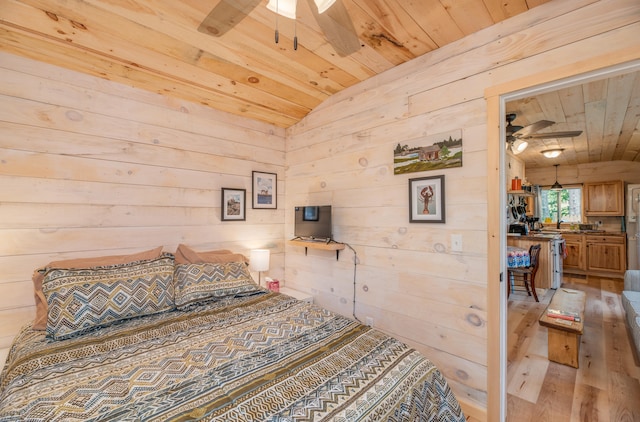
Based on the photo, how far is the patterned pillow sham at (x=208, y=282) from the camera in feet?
6.62

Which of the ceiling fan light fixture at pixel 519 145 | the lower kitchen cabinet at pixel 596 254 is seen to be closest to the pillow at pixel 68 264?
the ceiling fan light fixture at pixel 519 145

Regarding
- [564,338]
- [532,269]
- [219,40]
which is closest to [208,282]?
[219,40]

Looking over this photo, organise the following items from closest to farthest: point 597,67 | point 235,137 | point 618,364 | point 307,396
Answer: point 307,396 < point 597,67 < point 618,364 < point 235,137

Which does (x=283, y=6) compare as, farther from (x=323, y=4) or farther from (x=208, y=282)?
(x=208, y=282)

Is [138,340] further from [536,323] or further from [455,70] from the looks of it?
[536,323]

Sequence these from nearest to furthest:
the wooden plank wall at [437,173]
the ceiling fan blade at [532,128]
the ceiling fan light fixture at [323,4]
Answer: the ceiling fan light fixture at [323,4]
the wooden plank wall at [437,173]
the ceiling fan blade at [532,128]

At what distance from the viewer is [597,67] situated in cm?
138

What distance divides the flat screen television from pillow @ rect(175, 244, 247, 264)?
2.23ft

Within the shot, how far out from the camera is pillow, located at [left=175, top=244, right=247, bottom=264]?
2.41m

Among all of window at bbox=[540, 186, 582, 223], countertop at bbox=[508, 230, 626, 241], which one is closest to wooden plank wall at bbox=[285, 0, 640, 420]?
countertop at bbox=[508, 230, 626, 241]

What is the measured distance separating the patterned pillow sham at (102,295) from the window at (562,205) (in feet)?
26.2

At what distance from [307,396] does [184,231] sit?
198cm

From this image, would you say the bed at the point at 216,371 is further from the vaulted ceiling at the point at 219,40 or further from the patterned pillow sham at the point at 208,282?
the vaulted ceiling at the point at 219,40

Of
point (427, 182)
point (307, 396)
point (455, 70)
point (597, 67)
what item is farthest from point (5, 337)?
point (597, 67)
